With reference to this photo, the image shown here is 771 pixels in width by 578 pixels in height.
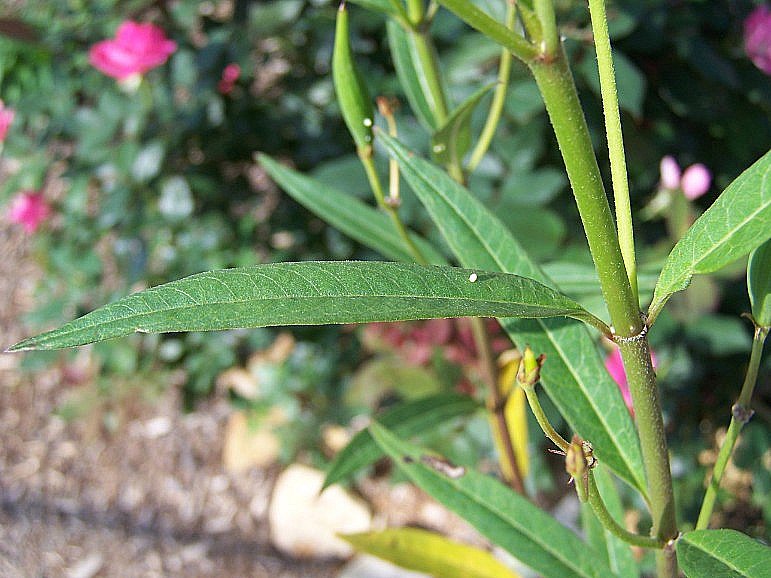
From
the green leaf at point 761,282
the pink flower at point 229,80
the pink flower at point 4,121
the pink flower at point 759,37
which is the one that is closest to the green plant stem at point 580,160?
the green leaf at point 761,282

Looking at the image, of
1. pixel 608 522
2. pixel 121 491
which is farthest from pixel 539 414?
pixel 121 491

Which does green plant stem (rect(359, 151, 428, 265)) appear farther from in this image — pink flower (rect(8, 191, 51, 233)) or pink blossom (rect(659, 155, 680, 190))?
pink flower (rect(8, 191, 51, 233))

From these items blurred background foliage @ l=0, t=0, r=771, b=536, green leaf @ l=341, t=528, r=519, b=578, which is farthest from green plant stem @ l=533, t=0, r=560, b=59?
blurred background foliage @ l=0, t=0, r=771, b=536

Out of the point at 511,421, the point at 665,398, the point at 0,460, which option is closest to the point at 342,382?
the point at 665,398

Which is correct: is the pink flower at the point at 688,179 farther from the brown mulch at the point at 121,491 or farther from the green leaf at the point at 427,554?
the brown mulch at the point at 121,491

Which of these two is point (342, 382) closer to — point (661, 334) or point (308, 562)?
point (308, 562)

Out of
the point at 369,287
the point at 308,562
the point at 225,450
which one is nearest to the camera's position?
the point at 369,287

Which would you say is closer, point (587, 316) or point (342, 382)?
point (587, 316)
